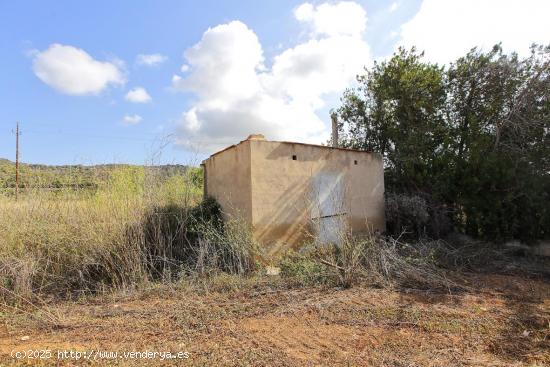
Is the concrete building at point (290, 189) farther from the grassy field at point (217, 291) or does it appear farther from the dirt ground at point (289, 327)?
the dirt ground at point (289, 327)

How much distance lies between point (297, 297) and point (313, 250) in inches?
61.8

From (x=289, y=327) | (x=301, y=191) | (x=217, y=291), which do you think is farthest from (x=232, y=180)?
(x=289, y=327)

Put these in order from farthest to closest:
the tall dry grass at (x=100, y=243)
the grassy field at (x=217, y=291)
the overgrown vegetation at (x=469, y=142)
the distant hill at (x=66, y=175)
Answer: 1. the overgrown vegetation at (x=469, y=142)
2. the distant hill at (x=66, y=175)
3. the tall dry grass at (x=100, y=243)
4. the grassy field at (x=217, y=291)

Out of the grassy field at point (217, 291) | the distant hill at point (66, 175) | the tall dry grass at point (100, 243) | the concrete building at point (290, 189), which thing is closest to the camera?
the grassy field at point (217, 291)

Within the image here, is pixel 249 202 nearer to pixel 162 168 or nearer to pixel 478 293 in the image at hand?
pixel 162 168

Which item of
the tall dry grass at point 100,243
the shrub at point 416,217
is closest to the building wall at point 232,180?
the tall dry grass at point 100,243

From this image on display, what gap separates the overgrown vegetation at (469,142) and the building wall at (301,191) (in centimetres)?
166

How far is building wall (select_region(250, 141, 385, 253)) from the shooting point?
279 inches

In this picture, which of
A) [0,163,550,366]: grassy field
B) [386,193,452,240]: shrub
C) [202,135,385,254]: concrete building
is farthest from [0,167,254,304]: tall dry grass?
[386,193,452,240]: shrub

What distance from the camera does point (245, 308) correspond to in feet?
16.0

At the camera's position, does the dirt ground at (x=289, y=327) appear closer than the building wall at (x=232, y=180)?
Yes

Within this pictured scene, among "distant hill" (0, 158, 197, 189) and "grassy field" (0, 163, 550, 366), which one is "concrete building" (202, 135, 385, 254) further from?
"distant hill" (0, 158, 197, 189)

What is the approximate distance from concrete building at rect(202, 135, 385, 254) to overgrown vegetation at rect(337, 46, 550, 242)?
187cm

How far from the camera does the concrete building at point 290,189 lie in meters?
7.08
